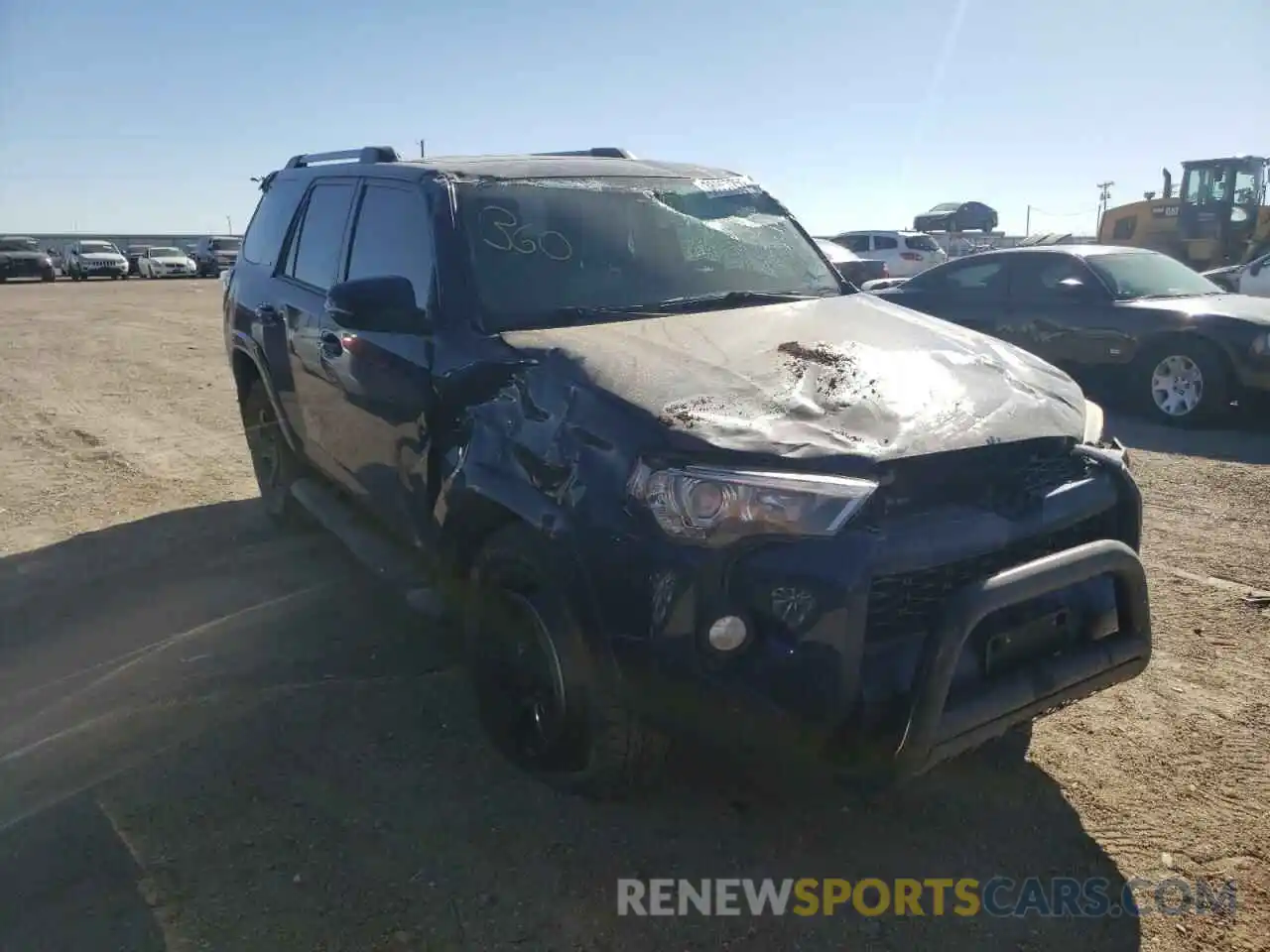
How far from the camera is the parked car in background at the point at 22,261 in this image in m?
32.2

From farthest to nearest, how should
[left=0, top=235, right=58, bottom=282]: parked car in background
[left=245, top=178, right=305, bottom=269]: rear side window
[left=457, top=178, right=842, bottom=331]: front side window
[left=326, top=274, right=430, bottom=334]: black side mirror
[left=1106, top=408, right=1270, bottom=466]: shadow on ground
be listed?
[left=0, top=235, right=58, bottom=282]: parked car in background
[left=1106, top=408, right=1270, bottom=466]: shadow on ground
[left=245, top=178, right=305, bottom=269]: rear side window
[left=457, top=178, right=842, bottom=331]: front side window
[left=326, top=274, right=430, bottom=334]: black side mirror


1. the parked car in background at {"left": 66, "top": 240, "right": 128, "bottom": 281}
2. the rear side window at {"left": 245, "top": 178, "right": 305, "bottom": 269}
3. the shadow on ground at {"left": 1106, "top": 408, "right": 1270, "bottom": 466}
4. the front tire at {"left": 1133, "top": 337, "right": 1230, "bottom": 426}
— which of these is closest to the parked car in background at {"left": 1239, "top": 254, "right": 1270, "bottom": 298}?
the shadow on ground at {"left": 1106, "top": 408, "right": 1270, "bottom": 466}

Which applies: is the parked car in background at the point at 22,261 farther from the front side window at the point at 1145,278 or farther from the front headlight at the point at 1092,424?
the front headlight at the point at 1092,424

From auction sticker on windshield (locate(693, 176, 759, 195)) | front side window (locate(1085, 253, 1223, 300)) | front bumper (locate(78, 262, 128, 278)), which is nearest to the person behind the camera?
auction sticker on windshield (locate(693, 176, 759, 195))

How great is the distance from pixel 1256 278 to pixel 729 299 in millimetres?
15003

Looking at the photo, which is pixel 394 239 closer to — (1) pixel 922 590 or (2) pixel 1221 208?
(1) pixel 922 590

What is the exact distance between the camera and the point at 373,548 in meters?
4.01

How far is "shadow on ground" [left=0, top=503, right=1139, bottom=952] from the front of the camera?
254 centimetres

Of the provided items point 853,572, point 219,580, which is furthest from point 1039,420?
point 219,580

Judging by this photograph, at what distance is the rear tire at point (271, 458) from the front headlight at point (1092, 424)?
12.6 ft

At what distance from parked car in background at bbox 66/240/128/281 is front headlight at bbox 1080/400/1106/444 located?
39.8 m

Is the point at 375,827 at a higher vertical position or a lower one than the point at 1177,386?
lower

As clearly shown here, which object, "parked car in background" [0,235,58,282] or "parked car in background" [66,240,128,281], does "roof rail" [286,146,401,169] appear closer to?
"parked car in background" [0,235,58,282]

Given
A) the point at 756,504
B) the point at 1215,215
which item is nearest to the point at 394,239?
the point at 756,504
